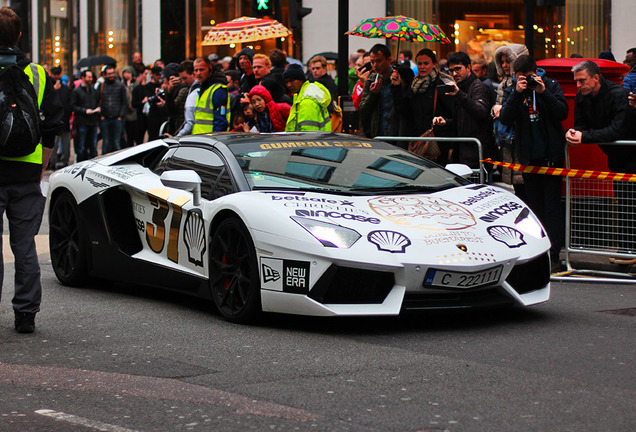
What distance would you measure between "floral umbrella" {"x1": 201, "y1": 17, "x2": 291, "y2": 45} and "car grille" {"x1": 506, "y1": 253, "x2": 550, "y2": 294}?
9.74 m

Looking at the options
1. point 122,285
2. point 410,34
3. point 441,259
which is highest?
point 410,34

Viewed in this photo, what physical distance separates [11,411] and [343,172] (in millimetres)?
3314

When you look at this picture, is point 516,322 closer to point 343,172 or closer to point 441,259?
point 441,259

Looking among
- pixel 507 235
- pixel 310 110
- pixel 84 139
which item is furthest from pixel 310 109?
pixel 84 139

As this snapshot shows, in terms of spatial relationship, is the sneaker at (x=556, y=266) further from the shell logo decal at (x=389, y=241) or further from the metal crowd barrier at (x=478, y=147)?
the shell logo decal at (x=389, y=241)

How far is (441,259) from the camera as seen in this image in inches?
267

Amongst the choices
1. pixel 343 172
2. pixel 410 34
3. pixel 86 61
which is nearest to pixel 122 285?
pixel 343 172

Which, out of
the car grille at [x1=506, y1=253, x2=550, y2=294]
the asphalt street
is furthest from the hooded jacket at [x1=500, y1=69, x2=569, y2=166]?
the car grille at [x1=506, y1=253, x2=550, y2=294]

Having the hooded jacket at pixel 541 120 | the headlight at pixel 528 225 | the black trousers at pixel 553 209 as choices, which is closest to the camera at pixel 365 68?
the hooded jacket at pixel 541 120

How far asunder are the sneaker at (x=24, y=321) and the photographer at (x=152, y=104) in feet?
44.5

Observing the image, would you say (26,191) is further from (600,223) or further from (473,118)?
(473,118)

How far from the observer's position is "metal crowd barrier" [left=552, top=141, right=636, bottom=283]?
9.55 meters

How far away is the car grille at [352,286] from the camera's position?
6.70 meters

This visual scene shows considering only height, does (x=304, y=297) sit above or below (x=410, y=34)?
below
